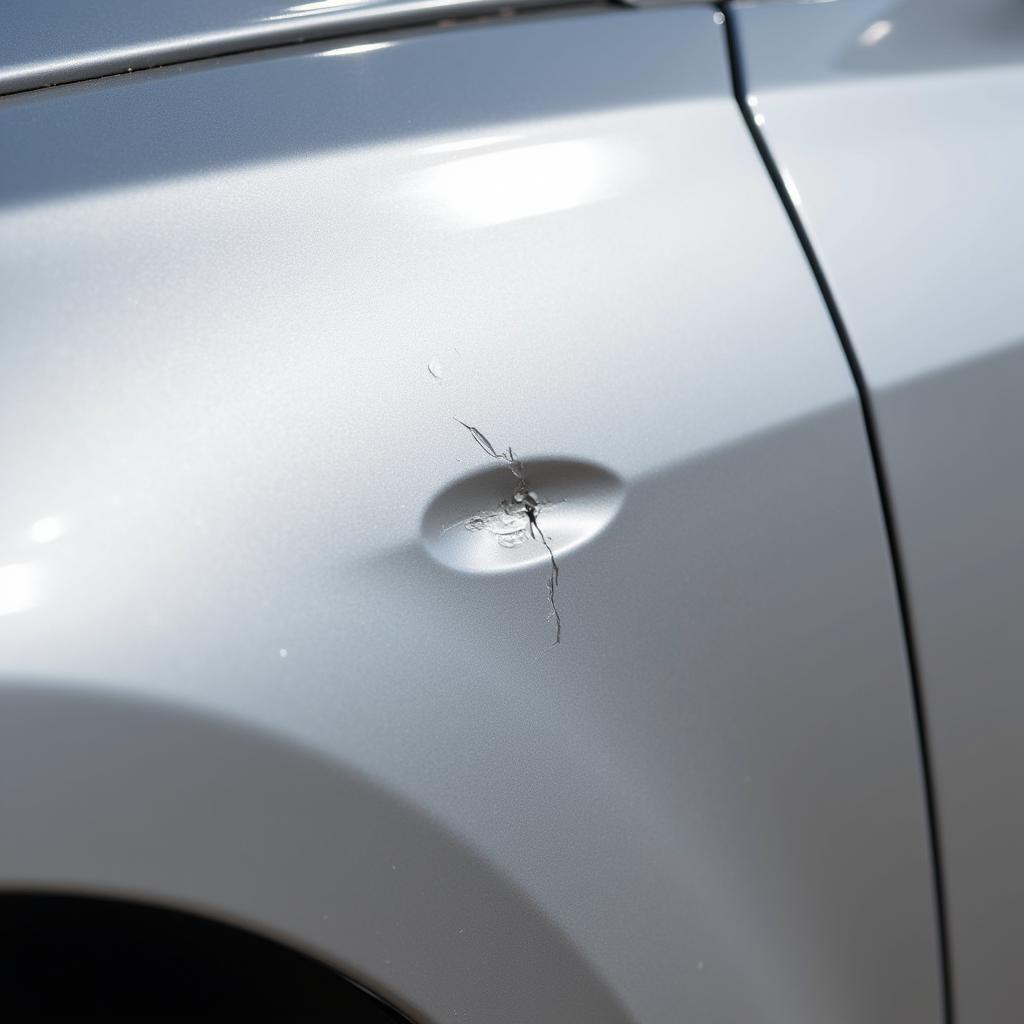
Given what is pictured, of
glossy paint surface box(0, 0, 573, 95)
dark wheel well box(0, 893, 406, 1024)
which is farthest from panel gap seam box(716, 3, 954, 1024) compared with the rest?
dark wheel well box(0, 893, 406, 1024)

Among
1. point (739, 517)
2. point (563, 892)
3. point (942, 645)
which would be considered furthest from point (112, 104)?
point (942, 645)

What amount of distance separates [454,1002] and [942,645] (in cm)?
50

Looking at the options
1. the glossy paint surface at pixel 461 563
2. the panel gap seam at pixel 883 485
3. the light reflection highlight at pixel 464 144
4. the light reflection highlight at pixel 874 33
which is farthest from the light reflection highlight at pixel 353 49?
the light reflection highlight at pixel 874 33

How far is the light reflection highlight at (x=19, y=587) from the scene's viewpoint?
75 centimetres

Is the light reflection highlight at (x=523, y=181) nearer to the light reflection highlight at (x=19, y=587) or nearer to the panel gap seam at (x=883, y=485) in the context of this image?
the panel gap seam at (x=883, y=485)

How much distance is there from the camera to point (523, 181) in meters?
0.96

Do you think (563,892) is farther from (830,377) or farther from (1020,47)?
(1020,47)

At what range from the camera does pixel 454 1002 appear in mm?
897

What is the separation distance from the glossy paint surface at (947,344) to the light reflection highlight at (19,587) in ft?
2.14

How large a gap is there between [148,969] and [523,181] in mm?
667

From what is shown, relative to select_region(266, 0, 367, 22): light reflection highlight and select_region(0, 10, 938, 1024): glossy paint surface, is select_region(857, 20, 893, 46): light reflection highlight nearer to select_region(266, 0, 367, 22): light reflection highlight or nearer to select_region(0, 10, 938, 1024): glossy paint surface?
select_region(0, 10, 938, 1024): glossy paint surface

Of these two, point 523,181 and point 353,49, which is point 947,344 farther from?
point 353,49

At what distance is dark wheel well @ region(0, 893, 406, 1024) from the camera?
841 mm

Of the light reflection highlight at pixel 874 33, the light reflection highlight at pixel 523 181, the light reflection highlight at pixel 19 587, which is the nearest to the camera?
the light reflection highlight at pixel 19 587
